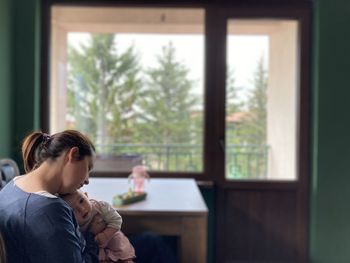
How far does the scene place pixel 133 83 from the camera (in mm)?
3119

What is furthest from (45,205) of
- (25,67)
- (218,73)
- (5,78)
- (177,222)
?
(218,73)

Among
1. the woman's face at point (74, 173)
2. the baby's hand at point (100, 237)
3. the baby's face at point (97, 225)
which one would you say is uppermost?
the woman's face at point (74, 173)

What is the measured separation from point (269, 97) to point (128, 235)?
1.72 m

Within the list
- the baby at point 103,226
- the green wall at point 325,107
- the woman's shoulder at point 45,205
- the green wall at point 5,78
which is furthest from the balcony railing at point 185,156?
the woman's shoulder at point 45,205

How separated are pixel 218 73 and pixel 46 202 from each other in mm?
2137

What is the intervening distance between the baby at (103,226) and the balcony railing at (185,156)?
4.95ft

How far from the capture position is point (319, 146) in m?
2.94

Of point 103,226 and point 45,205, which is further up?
point 45,205

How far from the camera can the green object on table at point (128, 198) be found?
1.97 metres

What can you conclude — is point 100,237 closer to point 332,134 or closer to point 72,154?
point 72,154

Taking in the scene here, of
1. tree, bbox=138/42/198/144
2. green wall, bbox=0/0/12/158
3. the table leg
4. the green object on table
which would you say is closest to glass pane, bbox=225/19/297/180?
tree, bbox=138/42/198/144

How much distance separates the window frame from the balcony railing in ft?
0.20

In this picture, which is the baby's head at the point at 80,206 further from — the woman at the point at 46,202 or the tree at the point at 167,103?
the tree at the point at 167,103

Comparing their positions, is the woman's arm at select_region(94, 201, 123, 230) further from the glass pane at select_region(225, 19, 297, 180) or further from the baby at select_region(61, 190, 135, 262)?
the glass pane at select_region(225, 19, 297, 180)
